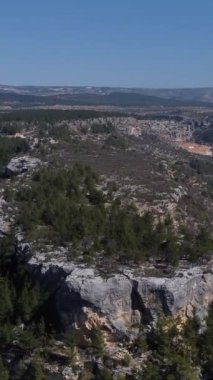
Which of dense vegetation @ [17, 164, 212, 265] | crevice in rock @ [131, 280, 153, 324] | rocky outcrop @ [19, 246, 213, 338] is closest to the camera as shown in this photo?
rocky outcrop @ [19, 246, 213, 338]

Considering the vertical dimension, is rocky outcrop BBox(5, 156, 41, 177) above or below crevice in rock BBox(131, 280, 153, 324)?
above

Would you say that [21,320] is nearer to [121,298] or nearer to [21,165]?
[121,298]

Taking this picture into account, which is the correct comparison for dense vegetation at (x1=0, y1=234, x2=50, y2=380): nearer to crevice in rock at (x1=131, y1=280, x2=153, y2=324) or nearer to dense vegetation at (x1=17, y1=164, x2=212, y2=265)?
dense vegetation at (x1=17, y1=164, x2=212, y2=265)

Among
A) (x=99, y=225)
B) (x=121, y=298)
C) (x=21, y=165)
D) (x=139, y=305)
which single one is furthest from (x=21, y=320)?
(x=21, y=165)

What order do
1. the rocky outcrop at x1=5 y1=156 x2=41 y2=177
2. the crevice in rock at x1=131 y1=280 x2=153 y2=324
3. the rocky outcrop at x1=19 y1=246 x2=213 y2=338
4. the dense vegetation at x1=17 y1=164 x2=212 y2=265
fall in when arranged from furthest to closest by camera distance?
1. the rocky outcrop at x1=5 y1=156 x2=41 y2=177
2. the dense vegetation at x1=17 y1=164 x2=212 y2=265
3. the crevice in rock at x1=131 y1=280 x2=153 y2=324
4. the rocky outcrop at x1=19 y1=246 x2=213 y2=338

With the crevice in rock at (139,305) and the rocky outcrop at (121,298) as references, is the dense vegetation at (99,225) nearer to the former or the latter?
the rocky outcrop at (121,298)

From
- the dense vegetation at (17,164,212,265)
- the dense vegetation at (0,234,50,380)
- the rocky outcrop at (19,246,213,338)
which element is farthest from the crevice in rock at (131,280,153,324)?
the dense vegetation at (0,234,50,380)

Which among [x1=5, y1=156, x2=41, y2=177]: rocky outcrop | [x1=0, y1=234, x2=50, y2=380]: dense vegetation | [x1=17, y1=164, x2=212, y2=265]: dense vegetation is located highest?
[x1=17, y1=164, x2=212, y2=265]: dense vegetation

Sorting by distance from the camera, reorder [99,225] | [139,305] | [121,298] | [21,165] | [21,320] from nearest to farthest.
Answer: [121,298] → [139,305] → [21,320] → [99,225] → [21,165]
